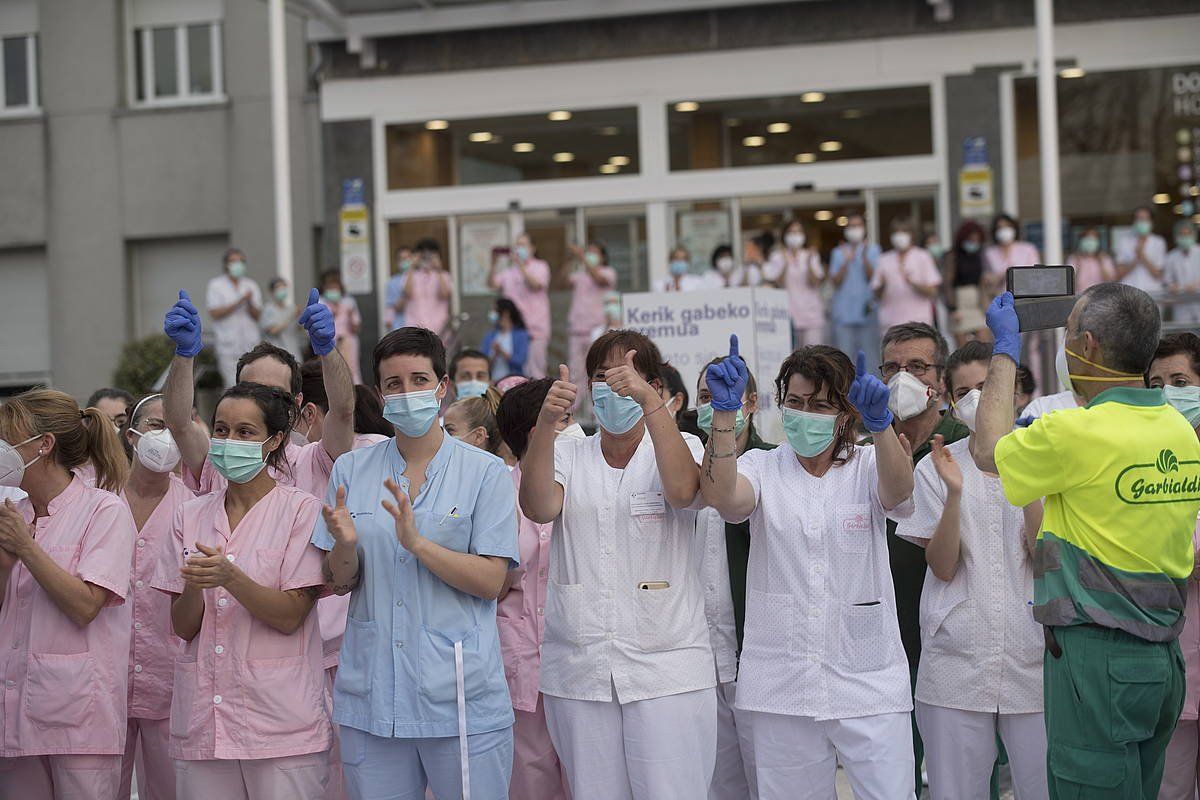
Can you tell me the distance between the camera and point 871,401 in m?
→ 4.28

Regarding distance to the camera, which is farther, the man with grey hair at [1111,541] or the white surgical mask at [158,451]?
the white surgical mask at [158,451]

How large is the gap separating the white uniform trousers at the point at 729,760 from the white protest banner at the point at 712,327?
4.27 m

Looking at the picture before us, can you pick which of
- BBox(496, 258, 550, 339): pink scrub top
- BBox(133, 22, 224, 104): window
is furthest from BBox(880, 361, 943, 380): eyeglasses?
BBox(133, 22, 224, 104): window

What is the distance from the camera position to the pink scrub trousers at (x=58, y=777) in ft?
16.2

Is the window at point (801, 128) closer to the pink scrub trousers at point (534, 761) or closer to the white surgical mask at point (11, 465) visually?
the pink scrub trousers at point (534, 761)

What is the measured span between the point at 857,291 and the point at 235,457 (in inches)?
442

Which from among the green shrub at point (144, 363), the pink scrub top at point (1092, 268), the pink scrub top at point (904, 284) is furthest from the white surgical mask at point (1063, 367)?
the green shrub at point (144, 363)

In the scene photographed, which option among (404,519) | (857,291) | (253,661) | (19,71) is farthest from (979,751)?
(19,71)

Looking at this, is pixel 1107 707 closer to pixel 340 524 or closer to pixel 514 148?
pixel 340 524

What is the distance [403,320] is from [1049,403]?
1153 cm

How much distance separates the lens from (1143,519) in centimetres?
415

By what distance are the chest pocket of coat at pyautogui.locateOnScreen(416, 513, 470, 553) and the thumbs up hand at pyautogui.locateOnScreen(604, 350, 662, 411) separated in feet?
2.02

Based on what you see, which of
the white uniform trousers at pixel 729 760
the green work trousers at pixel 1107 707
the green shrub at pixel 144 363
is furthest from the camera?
the green shrub at pixel 144 363

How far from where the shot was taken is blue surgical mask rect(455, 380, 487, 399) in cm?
777
